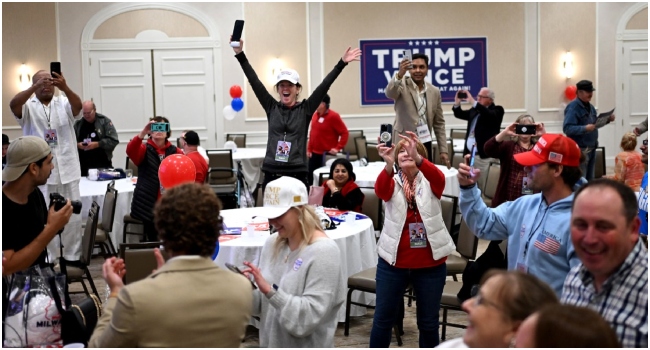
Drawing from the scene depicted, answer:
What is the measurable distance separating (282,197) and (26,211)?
1107 millimetres

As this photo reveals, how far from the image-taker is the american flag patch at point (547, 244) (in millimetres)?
3029

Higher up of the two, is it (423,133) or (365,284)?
(423,133)

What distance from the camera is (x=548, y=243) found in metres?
3.05

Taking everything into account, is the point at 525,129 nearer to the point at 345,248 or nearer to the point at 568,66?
the point at 345,248

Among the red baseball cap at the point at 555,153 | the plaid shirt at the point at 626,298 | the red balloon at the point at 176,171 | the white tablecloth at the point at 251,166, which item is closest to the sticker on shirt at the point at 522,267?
the red baseball cap at the point at 555,153

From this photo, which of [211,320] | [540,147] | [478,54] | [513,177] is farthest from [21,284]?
[478,54]

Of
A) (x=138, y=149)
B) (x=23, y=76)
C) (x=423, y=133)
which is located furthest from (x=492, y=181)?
(x=23, y=76)

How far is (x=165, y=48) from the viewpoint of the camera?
43.8 feet

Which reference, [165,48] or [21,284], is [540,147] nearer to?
[21,284]

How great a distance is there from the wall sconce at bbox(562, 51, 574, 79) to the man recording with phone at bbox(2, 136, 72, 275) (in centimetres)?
1197

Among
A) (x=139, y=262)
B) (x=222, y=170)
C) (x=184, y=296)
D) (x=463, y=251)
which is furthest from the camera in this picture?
(x=222, y=170)

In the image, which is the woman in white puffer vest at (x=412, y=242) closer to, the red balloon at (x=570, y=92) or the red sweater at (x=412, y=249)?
the red sweater at (x=412, y=249)

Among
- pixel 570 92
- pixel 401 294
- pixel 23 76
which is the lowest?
pixel 401 294

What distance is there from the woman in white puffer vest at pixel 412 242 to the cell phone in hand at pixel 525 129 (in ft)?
2.70
